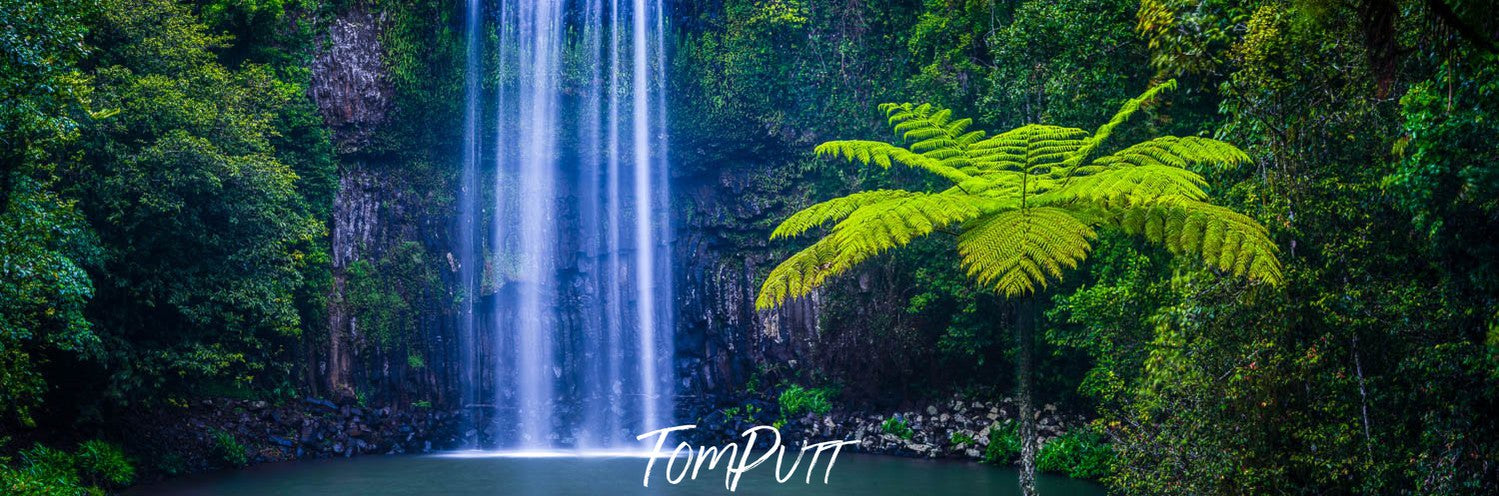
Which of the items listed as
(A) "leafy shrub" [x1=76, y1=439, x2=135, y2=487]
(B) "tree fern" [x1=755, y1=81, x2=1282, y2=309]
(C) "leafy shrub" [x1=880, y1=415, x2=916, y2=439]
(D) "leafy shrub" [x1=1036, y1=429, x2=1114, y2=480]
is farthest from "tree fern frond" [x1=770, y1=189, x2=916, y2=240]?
(C) "leafy shrub" [x1=880, y1=415, x2=916, y2=439]

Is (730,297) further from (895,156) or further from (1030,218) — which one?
(1030,218)

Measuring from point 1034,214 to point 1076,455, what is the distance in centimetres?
912

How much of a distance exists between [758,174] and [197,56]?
1072 cm

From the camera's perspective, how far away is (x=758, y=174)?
2095 centimetres

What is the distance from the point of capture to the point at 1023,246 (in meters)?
5.54

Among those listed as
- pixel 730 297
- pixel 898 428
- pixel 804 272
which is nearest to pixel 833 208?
pixel 804 272

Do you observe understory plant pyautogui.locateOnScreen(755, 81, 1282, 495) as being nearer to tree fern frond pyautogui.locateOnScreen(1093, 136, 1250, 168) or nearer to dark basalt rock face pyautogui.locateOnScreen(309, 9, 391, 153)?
tree fern frond pyautogui.locateOnScreen(1093, 136, 1250, 168)

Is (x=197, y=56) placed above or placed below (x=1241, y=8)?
above

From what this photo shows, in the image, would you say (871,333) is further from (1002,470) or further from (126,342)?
(126,342)

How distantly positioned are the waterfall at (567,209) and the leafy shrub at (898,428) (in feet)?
17.7

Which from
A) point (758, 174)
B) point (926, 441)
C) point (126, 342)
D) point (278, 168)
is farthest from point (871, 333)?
point (126, 342)

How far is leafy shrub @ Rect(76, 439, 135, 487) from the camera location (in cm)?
1226

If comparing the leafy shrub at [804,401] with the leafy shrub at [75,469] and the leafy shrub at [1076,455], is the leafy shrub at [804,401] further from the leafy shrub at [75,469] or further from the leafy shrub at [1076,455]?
the leafy shrub at [75,469]

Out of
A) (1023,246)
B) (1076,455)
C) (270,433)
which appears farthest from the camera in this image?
(270,433)
